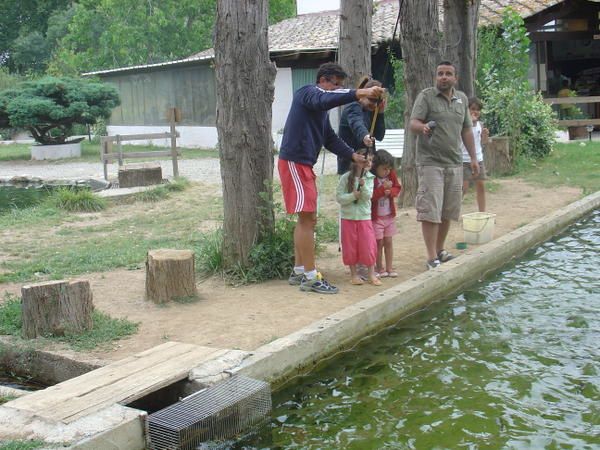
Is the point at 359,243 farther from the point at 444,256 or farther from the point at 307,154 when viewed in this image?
the point at 444,256

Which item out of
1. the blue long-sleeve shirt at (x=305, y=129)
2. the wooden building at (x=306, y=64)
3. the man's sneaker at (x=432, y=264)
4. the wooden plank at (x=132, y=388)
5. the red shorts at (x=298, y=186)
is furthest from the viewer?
the wooden building at (x=306, y=64)

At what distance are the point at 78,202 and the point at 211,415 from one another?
863cm

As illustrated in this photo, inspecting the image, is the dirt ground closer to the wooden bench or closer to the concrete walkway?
the concrete walkway

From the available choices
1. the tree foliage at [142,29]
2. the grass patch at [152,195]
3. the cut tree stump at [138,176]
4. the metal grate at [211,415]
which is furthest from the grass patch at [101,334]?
the tree foliage at [142,29]

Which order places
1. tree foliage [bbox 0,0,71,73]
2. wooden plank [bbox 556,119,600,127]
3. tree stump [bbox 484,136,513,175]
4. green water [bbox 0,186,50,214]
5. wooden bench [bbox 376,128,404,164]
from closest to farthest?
wooden bench [bbox 376,128,404,164] < green water [bbox 0,186,50,214] < tree stump [bbox 484,136,513,175] < wooden plank [bbox 556,119,600,127] < tree foliage [bbox 0,0,71,73]

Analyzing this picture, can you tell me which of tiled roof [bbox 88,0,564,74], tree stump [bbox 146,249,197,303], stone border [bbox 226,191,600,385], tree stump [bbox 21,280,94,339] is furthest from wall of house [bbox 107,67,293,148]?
tree stump [bbox 21,280,94,339]

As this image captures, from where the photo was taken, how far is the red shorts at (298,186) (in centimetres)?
659

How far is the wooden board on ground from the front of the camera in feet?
14.0

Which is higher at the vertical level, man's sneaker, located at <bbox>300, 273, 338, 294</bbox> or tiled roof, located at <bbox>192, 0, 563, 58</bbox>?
tiled roof, located at <bbox>192, 0, 563, 58</bbox>

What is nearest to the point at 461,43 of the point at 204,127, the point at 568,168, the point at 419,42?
the point at 419,42

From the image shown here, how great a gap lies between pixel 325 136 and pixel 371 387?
2.48 meters

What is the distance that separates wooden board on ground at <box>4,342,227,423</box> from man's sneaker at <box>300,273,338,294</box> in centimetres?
170

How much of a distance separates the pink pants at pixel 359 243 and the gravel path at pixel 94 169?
28.2 ft

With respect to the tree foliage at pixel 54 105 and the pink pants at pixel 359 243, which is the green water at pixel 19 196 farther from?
the pink pants at pixel 359 243
